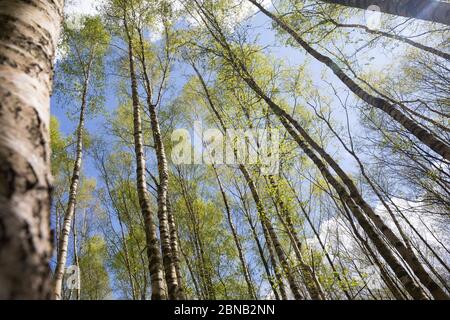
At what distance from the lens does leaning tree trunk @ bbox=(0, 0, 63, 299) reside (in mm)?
405

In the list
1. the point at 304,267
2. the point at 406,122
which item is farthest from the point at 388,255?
the point at 304,267

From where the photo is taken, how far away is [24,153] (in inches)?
19.9

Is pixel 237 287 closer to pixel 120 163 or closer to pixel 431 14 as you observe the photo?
pixel 120 163

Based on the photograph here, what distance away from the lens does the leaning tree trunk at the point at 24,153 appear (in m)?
0.41

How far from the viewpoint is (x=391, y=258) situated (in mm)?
3637

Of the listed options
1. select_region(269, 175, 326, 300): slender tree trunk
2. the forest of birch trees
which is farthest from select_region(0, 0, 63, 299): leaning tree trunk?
select_region(269, 175, 326, 300): slender tree trunk

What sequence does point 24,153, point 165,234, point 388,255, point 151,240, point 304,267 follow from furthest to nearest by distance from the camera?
1. point 304,267
2. point 165,234
3. point 151,240
4. point 388,255
5. point 24,153

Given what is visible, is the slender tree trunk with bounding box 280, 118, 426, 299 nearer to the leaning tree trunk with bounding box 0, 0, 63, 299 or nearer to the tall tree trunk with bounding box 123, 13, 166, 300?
the tall tree trunk with bounding box 123, 13, 166, 300

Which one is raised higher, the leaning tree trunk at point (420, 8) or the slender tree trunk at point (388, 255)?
the leaning tree trunk at point (420, 8)

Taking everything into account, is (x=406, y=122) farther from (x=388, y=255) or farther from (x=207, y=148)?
(x=207, y=148)

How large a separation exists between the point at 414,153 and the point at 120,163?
1460cm

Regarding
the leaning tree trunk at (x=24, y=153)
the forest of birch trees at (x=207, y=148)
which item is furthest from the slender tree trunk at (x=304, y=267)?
the leaning tree trunk at (x=24, y=153)

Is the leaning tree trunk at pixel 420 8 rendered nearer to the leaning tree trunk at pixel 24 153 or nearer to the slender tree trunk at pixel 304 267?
the leaning tree trunk at pixel 24 153
